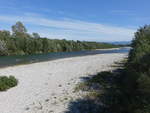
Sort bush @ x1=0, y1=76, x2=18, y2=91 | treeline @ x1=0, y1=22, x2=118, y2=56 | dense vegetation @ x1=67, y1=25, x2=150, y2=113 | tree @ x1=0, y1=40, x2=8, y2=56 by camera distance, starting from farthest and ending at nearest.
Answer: treeline @ x1=0, y1=22, x2=118, y2=56 → tree @ x1=0, y1=40, x2=8, y2=56 → bush @ x1=0, y1=76, x2=18, y2=91 → dense vegetation @ x1=67, y1=25, x2=150, y2=113

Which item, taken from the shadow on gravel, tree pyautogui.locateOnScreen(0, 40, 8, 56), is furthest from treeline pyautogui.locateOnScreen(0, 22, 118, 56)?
the shadow on gravel

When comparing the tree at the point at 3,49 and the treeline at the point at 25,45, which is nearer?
the tree at the point at 3,49

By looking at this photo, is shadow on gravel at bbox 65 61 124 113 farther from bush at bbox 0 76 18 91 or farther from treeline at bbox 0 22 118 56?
treeline at bbox 0 22 118 56

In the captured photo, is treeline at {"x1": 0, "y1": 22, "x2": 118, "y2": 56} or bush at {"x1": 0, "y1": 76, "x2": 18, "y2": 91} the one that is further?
treeline at {"x1": 0, "y1": 22, "x2": 118, "y2": 56}

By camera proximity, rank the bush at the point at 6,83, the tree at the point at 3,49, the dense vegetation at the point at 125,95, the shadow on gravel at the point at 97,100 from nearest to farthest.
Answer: the dense vegetation at the point at 125,95 → the shadow on gravel at the point at 97,100 → the bush at the point at 6,83 → the tree at the point at 3,49

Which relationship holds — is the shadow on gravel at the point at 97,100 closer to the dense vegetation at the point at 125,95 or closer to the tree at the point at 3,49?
the dense vegetation at the point at 125,95

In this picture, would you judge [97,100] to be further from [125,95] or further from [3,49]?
[3,49]

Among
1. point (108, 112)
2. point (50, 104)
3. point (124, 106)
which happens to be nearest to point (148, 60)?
point (124, 106)

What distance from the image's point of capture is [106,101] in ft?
41.1

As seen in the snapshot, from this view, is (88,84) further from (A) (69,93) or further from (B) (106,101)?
(B) (106,101)

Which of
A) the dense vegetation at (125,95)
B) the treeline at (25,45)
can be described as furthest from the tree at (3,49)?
the dense vegetation at (125,95)

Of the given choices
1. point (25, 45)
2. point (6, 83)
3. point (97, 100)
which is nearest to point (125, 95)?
point (97, 100)

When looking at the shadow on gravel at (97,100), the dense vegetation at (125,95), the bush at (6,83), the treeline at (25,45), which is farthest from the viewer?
the treeline at (25,45)

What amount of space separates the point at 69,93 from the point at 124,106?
5294mm
